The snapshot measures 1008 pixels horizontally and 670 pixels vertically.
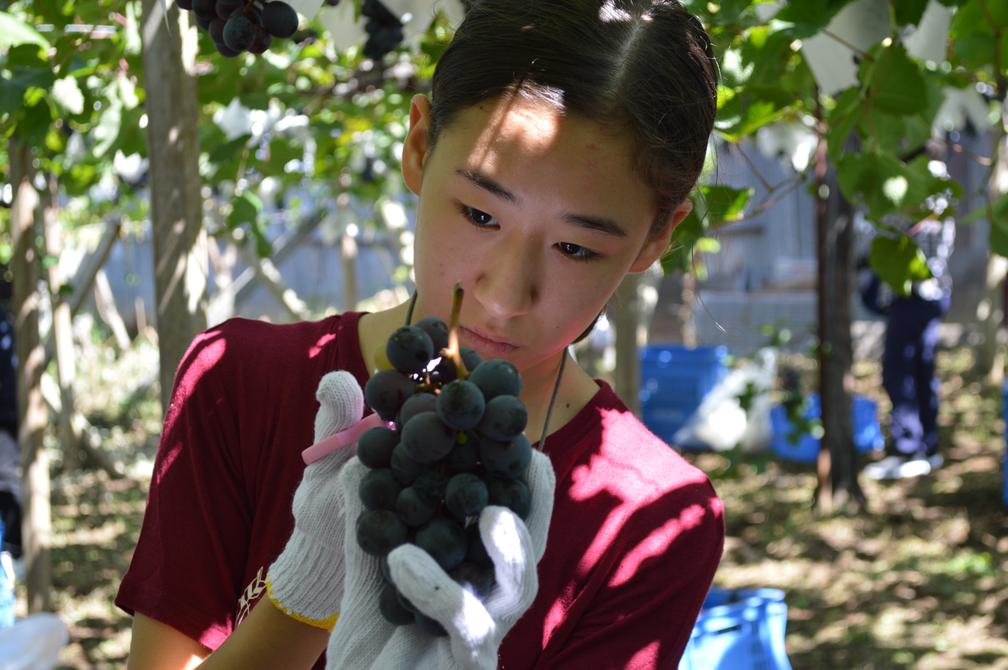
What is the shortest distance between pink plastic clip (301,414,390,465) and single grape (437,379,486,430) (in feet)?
0.54

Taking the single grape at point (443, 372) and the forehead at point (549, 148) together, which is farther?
the forehead at point (549, 148)

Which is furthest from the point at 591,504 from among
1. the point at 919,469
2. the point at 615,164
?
the point at 919,469

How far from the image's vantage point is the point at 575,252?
1.19 meters

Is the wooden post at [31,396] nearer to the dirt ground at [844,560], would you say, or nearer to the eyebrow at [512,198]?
the dirt ground at [844,560]

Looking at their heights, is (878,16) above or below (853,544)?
above

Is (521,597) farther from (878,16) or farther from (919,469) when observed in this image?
(919,469)

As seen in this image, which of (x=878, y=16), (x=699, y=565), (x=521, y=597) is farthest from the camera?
(x=878, y=16)

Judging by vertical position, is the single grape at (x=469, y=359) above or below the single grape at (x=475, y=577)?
above

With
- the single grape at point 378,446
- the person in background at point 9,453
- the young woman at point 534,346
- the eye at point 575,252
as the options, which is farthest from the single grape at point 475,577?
the person in background at point 9,453

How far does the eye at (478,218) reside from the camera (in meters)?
1.17

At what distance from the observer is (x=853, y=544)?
5852mm

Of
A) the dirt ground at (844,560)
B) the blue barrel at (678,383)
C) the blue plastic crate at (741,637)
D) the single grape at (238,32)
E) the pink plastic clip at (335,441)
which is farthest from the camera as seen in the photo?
the blue barrel at (678,383)

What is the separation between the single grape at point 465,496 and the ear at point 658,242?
0.53m

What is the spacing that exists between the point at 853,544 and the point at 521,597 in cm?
534
